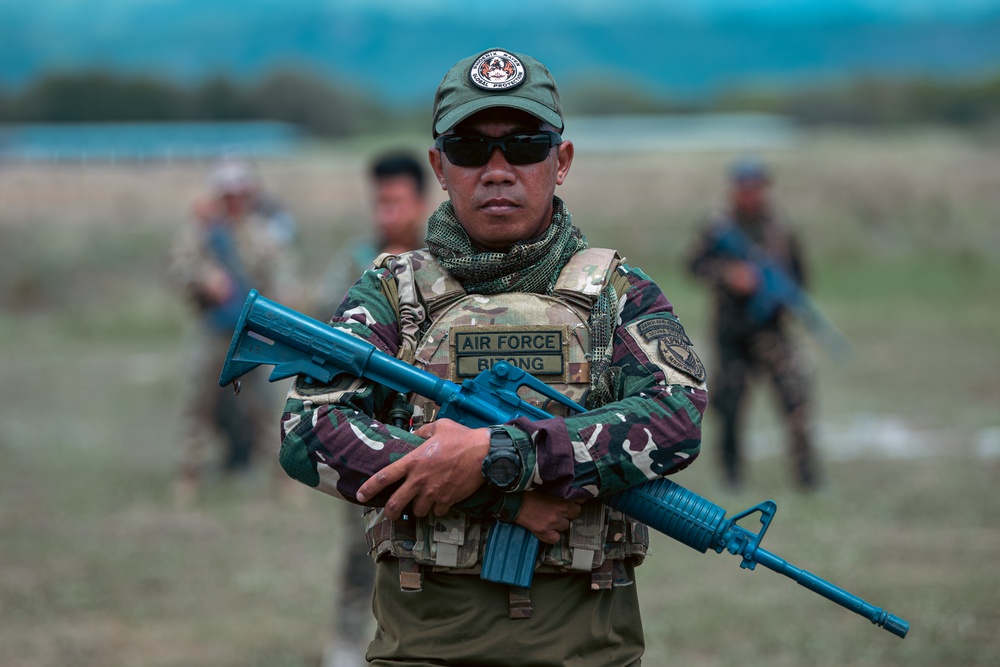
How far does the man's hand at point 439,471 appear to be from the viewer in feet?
8.98

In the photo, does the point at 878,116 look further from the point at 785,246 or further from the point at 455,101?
the point at 455,101

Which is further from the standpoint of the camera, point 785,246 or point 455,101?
point 785,246

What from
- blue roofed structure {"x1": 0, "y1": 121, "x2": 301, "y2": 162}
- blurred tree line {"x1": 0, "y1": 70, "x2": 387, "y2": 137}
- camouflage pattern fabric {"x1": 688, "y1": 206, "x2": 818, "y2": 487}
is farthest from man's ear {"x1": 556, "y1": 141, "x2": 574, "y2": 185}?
blurred tree line {"x1": 0, "y1": 70, "x2": 387, "y2": 137}

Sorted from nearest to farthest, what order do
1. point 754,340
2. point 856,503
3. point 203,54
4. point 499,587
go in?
1. point 499,587
2. point 856,503
3. point 754,340
4. point 203,54

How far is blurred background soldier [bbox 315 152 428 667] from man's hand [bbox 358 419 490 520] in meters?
2.61

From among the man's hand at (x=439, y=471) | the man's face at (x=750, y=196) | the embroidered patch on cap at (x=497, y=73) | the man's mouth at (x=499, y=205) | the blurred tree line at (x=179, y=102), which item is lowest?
the man's hand at (x=439, y=471)

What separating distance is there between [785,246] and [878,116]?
82302 mm

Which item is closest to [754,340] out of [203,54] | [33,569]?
[33,569]

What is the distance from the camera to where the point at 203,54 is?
188 meters

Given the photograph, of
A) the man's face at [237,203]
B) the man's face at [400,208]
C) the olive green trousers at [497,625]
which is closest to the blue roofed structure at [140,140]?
the man's face at [237,203]

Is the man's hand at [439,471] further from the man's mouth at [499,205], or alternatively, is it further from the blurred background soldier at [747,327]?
the blurred background soldier at [747,327]

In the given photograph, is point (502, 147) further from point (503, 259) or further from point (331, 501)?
point (331, 501)

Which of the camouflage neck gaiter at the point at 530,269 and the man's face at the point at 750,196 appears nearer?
the camouflage neck gaiter at the point at 530,269

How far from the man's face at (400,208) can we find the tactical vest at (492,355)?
2.80 m
